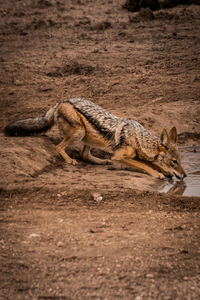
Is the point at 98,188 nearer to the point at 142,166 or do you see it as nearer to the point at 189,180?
the point at 142,166

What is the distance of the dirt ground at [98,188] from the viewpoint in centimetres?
338

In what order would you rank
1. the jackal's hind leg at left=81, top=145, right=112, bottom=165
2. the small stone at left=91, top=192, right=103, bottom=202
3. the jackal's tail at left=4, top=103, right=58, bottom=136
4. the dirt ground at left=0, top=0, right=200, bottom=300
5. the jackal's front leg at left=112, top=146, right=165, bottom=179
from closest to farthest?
1. the dirt ground at left=0, top=0, right=200, bottom=300
2. the small stone at left=91, top=192, right=103, bottom=202
3. the jackal's front leg at left=112, top=146, right=165, bottom=179
4. the jackal's tail at left=4, top=103, right=58, bottom=136
5. the jackal's hind leg at left=81, top=145, right=112, bottom=165

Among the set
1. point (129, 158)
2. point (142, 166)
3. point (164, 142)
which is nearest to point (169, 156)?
point (164, 142)

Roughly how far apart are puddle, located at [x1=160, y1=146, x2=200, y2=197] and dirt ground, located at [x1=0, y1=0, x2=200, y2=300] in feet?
0.17

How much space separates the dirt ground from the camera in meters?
3.38

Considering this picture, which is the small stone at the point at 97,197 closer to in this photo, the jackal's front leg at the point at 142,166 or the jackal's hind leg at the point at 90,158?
the jackal's front leg at the point at 142,166

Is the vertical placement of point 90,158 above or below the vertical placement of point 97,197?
below

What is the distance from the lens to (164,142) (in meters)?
6.85

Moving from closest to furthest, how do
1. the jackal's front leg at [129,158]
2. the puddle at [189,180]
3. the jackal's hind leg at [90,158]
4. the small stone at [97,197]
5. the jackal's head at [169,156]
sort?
the small stone at [97,197]
the puddle at [189,180]
the jackal's head at [169,156]
the jackal's front leg at [129,158]
the jackal's hind leg at [90,158]

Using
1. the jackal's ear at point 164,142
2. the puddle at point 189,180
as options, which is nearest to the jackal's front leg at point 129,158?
the jackal's ear at point 164,142

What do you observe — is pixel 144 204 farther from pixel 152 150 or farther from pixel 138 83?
pixel 138 83

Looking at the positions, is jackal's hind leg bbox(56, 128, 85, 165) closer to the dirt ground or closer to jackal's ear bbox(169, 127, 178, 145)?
the dirt ground

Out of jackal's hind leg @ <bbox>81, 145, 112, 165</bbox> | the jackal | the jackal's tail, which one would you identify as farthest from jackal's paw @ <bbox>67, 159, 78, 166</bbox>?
the jackal's tail

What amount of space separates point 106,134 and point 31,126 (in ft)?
4.81
